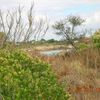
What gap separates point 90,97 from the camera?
11.1 meters

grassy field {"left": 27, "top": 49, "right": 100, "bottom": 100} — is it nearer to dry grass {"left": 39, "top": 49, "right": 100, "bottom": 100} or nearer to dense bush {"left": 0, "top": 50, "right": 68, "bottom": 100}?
dry grass {"left": 39, "top": 49, "right": 100, "bottom": 100}

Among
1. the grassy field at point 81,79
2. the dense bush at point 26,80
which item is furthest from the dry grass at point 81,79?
the dense bush at point 26,80

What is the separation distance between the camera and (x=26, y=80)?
7.15 metres

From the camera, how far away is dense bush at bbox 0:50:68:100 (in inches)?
262

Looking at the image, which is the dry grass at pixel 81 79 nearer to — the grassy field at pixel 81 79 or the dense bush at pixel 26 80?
the grassy field at pixel 81 79

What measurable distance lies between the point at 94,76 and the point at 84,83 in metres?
1.61

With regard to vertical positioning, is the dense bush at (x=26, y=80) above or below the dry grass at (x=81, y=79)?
above

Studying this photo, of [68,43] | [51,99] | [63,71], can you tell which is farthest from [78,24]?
[51,99]

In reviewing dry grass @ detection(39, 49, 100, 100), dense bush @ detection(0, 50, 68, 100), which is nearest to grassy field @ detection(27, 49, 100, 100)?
dry grass @ detection(39, 49, 100, 100)

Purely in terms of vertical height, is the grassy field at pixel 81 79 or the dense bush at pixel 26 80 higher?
the dense bush at pixel 26 80

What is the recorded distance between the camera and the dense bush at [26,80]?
6664 millimetres

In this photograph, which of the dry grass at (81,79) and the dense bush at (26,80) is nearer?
the dense bush at (26,80)

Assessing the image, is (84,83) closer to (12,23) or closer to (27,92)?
(12,23)

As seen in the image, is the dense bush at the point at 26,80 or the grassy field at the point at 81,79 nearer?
the dense bush at the point at 26,80
